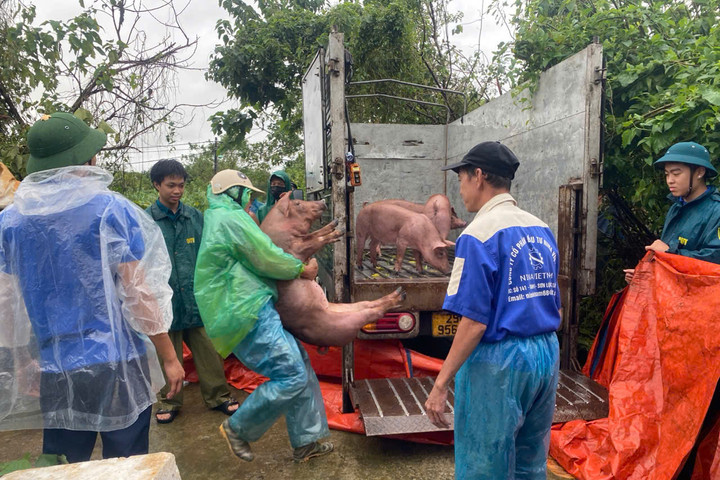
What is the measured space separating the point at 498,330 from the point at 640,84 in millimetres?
3360

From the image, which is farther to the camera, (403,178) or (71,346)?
(403,178)

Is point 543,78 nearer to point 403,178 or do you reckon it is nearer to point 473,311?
point 403,178

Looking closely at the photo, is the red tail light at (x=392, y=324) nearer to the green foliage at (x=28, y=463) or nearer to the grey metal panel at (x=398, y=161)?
the green foliage at (x=28, y=463)

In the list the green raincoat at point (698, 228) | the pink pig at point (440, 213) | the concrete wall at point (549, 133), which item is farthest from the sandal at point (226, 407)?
the green raincoat at point (698, 228)

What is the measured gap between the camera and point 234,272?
297 cm

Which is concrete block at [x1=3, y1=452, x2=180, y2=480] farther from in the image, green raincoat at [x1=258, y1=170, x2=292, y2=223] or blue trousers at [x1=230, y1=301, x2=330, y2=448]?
green raincoat at [x1=258, y1=170, x2=292, y2=223]

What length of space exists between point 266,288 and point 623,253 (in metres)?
3.47

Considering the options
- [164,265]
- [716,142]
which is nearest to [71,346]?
[164,265]

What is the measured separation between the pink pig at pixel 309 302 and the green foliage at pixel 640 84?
229 cm

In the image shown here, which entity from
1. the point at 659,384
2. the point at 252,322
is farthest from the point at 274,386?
the point at 659,384

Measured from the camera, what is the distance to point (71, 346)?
1.91 metres

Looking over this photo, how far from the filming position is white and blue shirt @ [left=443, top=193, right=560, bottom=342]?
6.13ft

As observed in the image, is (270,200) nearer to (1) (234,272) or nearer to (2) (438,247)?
(2) (438,247)

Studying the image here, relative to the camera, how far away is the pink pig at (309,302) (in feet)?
10.3
